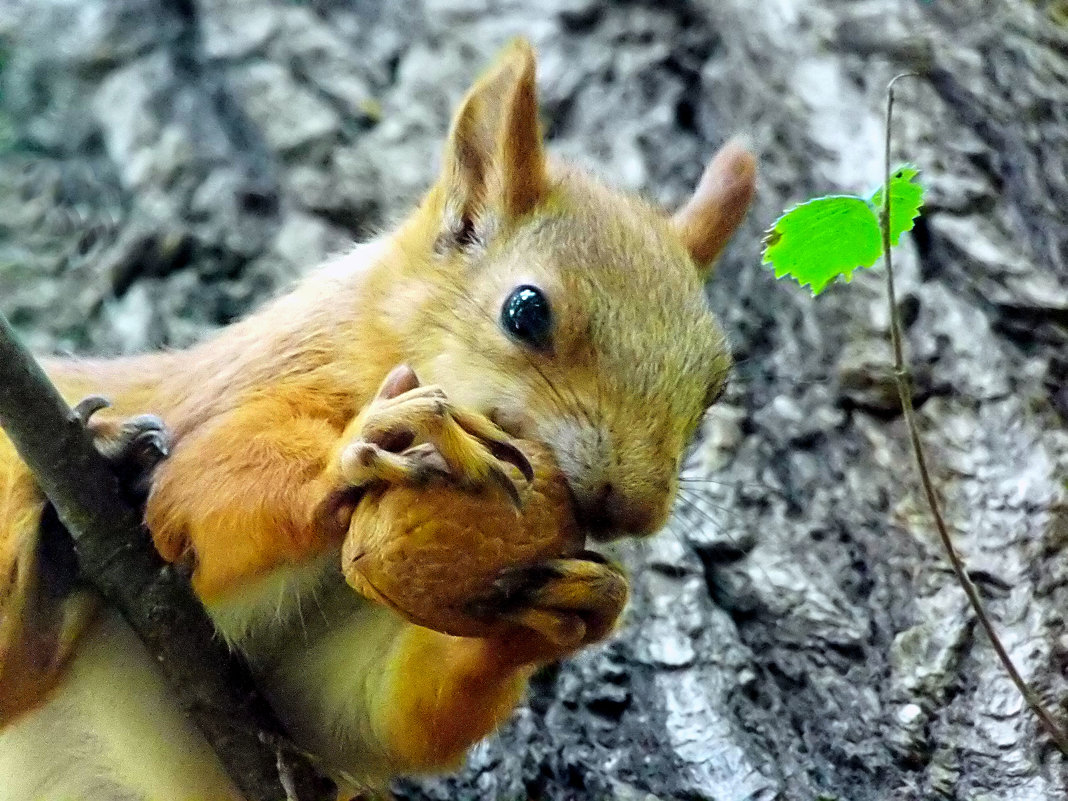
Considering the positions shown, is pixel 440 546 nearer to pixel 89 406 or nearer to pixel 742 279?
pixel 89 406

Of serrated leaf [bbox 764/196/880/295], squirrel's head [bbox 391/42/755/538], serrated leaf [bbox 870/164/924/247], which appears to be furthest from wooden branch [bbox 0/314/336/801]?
serrated leaf [bbox 870/164/924/247]

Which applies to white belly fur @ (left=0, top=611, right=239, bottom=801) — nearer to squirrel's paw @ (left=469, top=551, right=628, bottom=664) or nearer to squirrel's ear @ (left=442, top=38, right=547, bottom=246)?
squirrel's paw @ (left=469, top=551, right=628, bottom=664)

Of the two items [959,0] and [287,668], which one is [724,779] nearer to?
[287,668]

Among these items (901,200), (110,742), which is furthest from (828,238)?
(110,742)

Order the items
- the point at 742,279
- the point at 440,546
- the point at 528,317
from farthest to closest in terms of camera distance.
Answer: the point at 742,279, the point at 528,317, the point at 440,546

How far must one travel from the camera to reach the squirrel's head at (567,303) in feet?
4.50

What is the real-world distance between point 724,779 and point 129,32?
221cm

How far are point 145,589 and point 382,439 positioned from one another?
0.39m

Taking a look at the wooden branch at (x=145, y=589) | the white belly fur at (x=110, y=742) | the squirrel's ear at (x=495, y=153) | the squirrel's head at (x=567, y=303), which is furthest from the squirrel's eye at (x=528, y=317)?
the white belly fur at (x=110, y=742)

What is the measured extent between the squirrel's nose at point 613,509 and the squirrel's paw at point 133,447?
546 millimetres

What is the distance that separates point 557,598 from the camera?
4.15ft

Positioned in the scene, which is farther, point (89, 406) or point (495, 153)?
Answer: point (495, 153)

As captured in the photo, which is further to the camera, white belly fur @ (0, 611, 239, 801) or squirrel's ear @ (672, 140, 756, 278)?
squirrel's ear @ (672, 140, 756, 278)

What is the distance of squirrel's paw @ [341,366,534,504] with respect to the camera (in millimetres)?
1184
